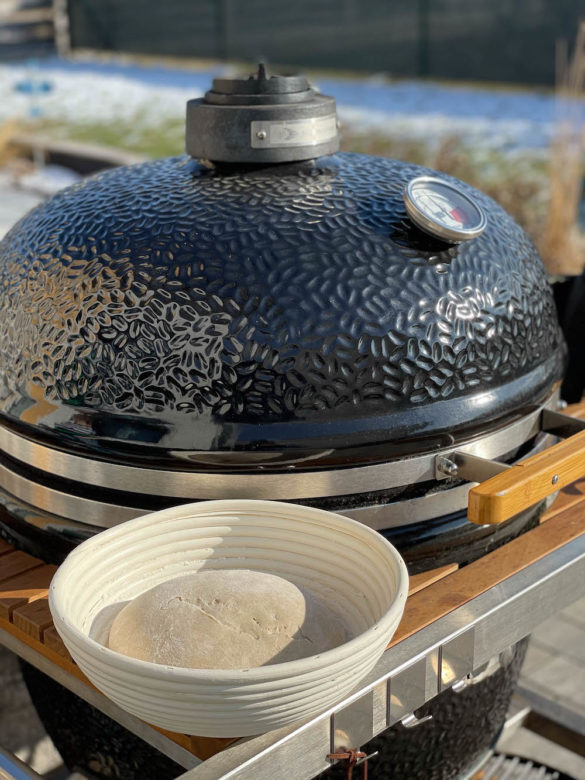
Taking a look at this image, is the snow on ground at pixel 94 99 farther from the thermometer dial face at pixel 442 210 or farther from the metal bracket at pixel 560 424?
the metal bracket at pixel 560 424

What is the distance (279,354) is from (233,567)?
14.1 inches

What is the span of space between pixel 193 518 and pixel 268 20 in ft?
46.8

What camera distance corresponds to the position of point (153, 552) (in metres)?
1.58

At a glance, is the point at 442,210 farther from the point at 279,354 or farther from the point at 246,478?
the point at 246,478

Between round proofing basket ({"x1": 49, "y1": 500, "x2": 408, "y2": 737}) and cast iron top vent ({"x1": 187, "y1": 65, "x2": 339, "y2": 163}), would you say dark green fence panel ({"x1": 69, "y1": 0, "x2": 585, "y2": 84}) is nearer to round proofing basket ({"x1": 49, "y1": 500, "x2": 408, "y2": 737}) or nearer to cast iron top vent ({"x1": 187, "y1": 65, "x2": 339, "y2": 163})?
cast iron top vent ({"x1": 187, "y1": 65, "x2": 339, "y2": 163})

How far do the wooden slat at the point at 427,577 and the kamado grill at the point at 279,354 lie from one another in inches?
1.1

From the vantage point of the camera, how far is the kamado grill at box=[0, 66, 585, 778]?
1.61 m

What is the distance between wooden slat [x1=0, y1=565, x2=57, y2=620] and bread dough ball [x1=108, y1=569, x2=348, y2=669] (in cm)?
26

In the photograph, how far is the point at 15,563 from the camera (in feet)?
5.95

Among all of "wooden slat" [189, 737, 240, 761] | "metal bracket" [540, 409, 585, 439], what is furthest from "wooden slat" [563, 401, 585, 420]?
"wooden slat" [189, 737, 240, 761]

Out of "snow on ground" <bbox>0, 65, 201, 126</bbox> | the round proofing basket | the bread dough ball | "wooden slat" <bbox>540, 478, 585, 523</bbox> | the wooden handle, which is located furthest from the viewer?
"snow on ground" <bbox>0, 65, 201, 126</bbox>

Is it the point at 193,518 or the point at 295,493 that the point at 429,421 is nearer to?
the point at 295,493

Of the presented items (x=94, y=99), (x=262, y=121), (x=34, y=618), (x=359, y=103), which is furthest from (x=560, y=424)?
(x=94, y=99)

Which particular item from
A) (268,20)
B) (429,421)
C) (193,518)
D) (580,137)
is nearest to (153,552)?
(193,518)
